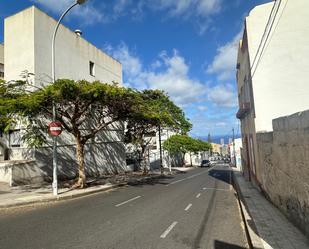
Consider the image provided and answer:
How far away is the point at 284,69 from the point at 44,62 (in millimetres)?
16714

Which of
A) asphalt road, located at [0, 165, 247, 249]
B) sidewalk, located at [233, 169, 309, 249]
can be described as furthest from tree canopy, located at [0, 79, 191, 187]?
sidewalk, located at [233, 169, 309, 249]

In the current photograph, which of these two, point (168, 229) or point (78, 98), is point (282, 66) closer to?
point (168, 229)

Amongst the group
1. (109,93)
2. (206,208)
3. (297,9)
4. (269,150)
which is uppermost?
(297,9)

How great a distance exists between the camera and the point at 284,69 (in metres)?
14.7

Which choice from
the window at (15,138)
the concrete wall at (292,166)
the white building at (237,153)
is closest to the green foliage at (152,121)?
the window at (15,138)

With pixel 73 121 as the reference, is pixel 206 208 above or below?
below

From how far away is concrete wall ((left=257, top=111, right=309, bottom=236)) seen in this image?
6.56 m

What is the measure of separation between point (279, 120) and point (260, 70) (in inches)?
259

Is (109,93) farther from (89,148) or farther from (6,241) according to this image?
(89,148)

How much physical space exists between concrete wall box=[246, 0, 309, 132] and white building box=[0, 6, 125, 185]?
13.3 meters

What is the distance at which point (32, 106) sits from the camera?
1488 cm

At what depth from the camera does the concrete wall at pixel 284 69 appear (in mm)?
14562

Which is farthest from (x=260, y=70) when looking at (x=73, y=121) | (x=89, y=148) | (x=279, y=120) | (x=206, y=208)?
(x=89, y=148)

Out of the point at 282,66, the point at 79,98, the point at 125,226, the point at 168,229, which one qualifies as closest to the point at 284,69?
the point at 282,66
